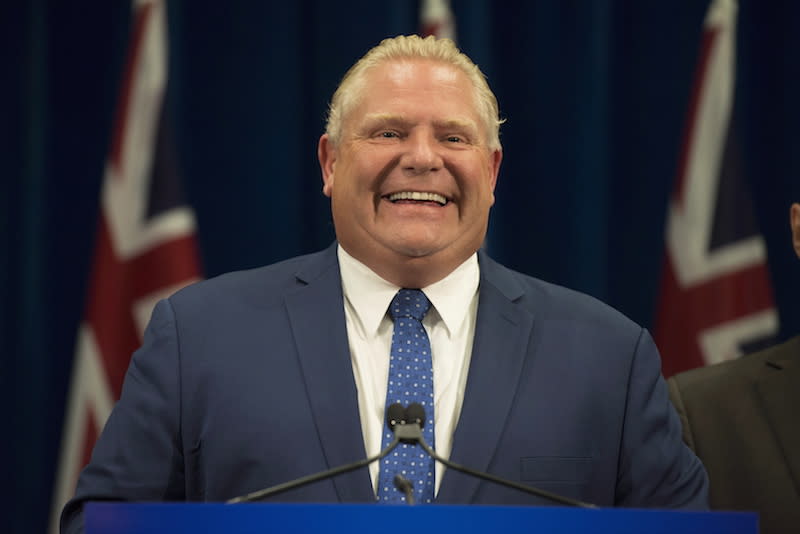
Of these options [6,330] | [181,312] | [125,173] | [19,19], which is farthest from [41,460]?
[181,312]

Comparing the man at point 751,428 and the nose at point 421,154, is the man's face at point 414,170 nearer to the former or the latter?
the nose at point 421,154

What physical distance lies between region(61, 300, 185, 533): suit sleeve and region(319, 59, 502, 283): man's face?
43 cm

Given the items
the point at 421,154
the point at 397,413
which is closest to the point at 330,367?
the point at 397,413

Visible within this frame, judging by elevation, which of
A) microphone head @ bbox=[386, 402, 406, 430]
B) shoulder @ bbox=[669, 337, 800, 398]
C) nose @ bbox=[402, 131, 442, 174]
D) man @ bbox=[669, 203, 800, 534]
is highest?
nose @ bbox=[402, 131, 442, 174]

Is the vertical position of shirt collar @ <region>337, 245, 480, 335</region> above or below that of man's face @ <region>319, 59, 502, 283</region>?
below

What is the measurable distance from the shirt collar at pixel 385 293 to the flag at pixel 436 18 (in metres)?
1.65

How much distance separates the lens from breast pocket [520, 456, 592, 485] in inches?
71.7

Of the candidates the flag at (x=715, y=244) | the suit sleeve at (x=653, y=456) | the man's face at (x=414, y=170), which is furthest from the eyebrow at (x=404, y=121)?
the flag at (x=715, y=244)

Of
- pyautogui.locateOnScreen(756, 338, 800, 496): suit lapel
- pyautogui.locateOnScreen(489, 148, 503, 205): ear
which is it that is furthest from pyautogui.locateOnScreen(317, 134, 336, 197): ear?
pyautogui.locateOnScreen(756, 338, 800, 496): suit lapel

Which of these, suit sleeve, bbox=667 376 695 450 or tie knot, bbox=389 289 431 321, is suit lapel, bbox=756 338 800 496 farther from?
tie knot, bbox=389 289 431 321

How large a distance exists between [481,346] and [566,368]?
0.16m

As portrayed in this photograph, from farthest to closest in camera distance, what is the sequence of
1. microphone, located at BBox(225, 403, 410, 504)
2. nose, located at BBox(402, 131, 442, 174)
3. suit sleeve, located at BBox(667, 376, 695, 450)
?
suit sleeve, located at BBox(667, 376, 695, 450)
nose, located at BBox(402, 131, 442, 174)
microphone, located at BBox(225, 403, 410, 504)

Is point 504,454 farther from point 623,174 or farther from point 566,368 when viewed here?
point 623,174

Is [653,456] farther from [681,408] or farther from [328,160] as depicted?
[328,160]
